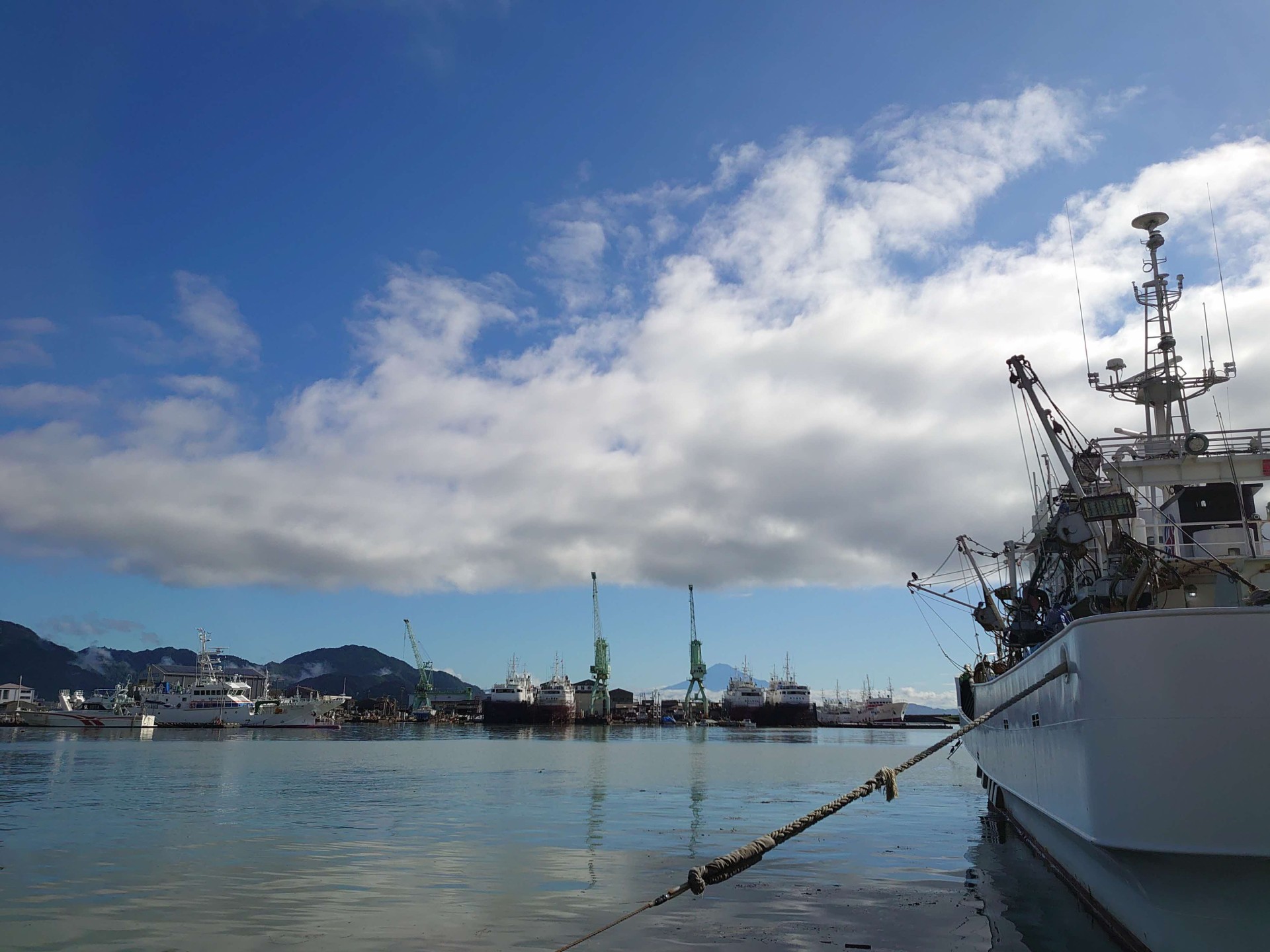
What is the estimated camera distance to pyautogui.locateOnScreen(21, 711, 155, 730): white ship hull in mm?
116188

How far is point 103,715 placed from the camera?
11944 cm

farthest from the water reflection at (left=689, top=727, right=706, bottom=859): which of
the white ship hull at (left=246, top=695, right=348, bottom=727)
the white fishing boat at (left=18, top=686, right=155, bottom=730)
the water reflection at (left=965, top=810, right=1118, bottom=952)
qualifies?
the white fishing boat at (left=18, top=686, right=155, bottom=730)

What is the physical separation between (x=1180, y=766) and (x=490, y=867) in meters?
13.8

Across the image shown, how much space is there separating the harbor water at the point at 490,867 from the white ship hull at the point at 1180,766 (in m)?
3.47

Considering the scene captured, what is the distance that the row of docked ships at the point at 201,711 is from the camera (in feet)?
386

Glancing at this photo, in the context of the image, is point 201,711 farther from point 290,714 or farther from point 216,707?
point 290,714

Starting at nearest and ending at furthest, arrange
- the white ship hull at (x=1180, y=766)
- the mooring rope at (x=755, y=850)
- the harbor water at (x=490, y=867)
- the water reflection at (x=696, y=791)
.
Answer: the mooring rope at (x=755, y=850) < the white ship hull at (x=1180, y=766) < the harbor water at (x=490, y=867) < the water reflection at (x=696, y=791)

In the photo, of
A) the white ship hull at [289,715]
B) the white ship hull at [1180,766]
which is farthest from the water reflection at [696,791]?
the white ship hull at [289,715]

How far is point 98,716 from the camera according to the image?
118750 mm

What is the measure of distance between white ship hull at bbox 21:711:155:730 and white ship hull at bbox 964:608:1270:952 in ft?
424

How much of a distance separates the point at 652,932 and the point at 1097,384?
70.3 ft

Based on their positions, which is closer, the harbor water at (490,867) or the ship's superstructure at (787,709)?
the harbor water at (490,867)

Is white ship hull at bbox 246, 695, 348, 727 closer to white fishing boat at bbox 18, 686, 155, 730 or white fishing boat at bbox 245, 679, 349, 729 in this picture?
white fishing boat at bbox 245, 679, 349, 729

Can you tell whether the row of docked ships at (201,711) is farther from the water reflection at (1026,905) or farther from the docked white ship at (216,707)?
the water reflection at (1026,905)
